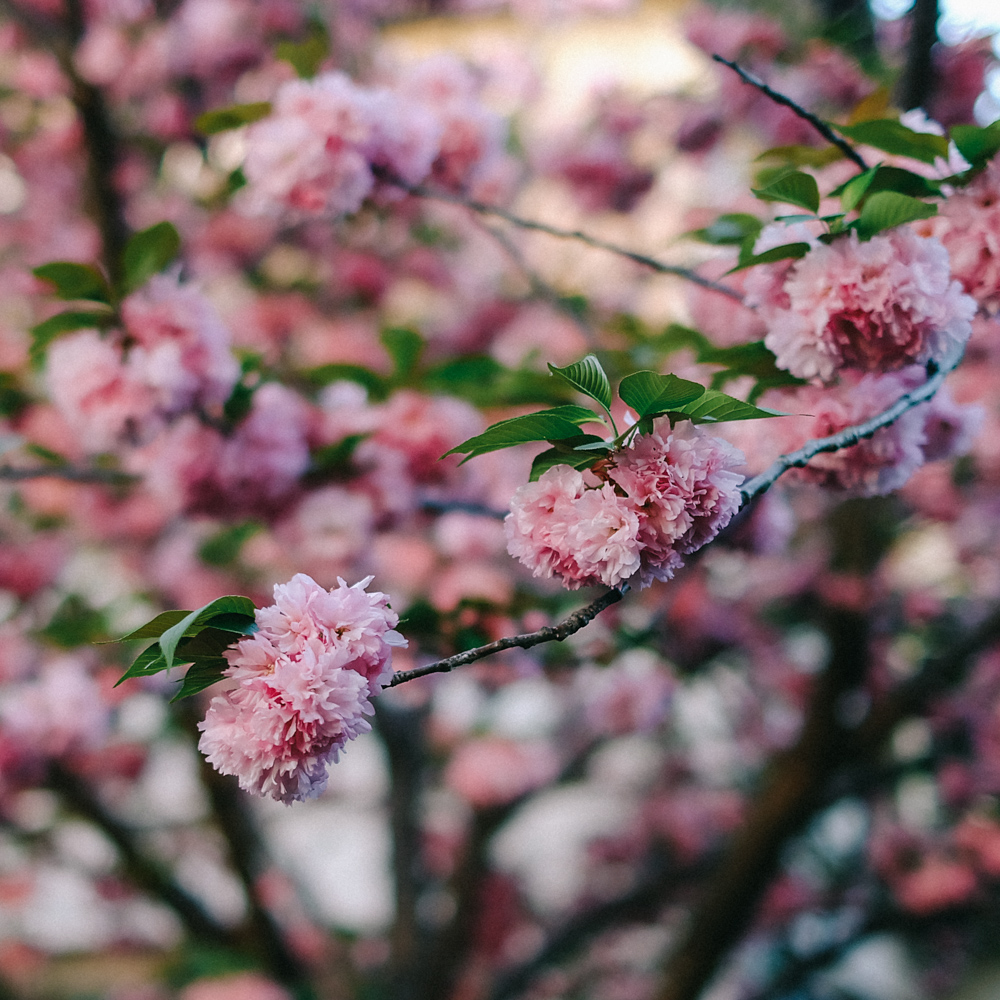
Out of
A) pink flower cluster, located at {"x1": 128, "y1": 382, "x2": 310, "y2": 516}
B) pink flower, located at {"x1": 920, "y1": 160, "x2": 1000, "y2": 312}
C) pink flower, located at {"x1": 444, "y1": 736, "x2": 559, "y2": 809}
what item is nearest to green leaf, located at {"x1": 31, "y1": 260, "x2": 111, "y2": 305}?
pink flower cluster, located at {"x1": 128, "y1": 382, "x2": 310, "y2": 516}

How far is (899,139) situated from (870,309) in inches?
8.4

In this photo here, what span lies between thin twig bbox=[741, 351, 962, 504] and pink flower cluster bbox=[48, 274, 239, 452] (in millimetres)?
795

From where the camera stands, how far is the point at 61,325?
1.04 m

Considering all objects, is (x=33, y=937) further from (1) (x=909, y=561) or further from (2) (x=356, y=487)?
(1) (x=909, y=561)

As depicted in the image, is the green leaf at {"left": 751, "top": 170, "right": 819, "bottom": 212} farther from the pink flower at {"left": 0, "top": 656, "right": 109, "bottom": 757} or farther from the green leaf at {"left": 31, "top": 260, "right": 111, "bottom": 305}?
the pink flower at {"left": 0, "top": 656, "right": 109, "bottom": 757}

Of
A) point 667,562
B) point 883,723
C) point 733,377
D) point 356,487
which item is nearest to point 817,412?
point 733,377

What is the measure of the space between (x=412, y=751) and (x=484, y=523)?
2.44 feet

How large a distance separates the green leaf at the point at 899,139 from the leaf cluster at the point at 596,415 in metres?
0.39

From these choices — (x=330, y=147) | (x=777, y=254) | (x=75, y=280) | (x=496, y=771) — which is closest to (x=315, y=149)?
(x=330, y=147)

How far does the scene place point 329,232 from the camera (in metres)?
2.80

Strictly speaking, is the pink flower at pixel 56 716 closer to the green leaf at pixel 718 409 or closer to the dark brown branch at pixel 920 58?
the green leaf at pixel 718 409

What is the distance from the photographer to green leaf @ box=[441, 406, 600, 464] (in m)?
0.57

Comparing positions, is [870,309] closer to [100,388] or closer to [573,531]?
[573,531]

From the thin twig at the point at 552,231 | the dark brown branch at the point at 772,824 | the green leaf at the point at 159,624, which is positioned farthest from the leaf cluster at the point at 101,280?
the dark brown branch at the point at 772,824
